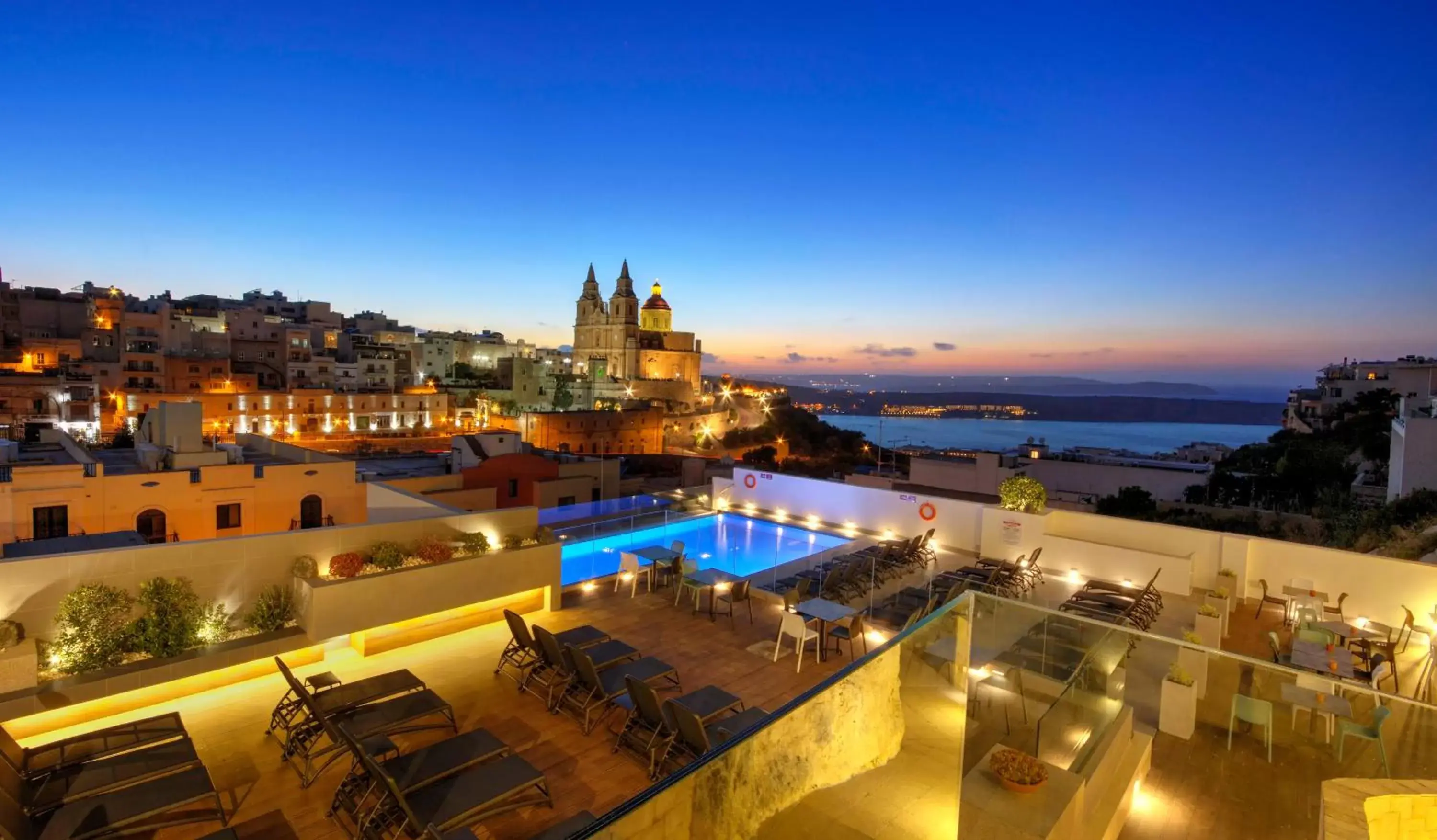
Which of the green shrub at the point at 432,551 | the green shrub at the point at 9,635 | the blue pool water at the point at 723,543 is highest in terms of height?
the green shrub at the point at 432,551

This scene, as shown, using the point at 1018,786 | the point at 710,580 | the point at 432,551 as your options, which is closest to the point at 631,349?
the point at 710,580

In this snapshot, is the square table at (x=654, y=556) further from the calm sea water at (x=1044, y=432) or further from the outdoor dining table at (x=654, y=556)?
the calm sea water at (x=1044, y=432)

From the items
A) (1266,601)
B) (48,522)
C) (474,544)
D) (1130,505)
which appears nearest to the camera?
(474,544)

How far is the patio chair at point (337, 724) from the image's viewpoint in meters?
4.08

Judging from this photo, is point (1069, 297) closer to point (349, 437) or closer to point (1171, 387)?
point (349, 437)

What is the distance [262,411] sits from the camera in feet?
127

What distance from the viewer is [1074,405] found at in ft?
421

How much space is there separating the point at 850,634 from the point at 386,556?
4776 mm

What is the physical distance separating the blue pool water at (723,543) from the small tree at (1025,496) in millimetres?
2848

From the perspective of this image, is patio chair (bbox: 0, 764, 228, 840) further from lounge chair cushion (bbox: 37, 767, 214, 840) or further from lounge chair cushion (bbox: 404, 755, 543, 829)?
lounge chair cushion (bbox: 404, 755, 543, 829)

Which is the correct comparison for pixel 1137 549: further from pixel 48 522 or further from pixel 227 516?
pixel 48 522

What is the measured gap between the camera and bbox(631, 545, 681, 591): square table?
A: 26.9 feet

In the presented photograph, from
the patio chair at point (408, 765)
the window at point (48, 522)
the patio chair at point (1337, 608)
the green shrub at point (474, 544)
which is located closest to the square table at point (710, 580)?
the green shrub at point (474, 544)

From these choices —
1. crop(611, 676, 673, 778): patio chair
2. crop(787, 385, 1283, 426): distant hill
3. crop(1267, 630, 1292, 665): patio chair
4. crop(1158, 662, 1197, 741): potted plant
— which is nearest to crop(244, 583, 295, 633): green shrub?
crop(611, 676, 673, 778): patio chair
